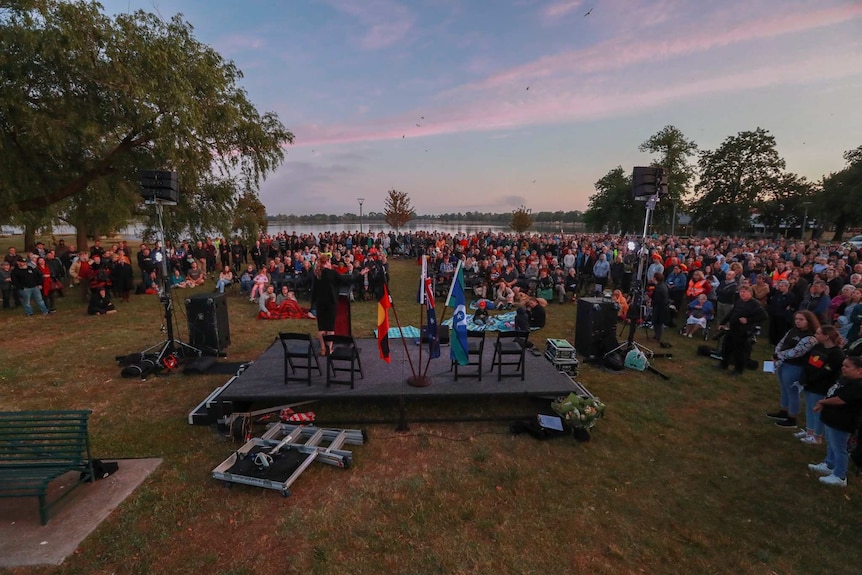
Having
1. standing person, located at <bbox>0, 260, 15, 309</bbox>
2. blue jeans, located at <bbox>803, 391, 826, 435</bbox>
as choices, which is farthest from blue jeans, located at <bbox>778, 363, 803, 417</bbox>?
standing person, located at <bbox>0, 260, 15, 309</bbox>

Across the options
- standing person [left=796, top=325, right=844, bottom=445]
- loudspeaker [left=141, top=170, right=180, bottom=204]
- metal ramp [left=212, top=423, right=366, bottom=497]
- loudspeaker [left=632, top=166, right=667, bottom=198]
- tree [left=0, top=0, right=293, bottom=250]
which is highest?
tree [left=0, top=0, right=293, bottom=250]

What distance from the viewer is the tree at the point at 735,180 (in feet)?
181

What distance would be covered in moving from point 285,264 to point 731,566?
53.8ft

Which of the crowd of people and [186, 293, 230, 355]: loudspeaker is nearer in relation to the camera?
the crowd of people

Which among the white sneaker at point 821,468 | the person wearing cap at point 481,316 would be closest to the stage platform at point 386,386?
the white sneaker at point 821,468

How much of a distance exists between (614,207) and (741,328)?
58243 millimetres

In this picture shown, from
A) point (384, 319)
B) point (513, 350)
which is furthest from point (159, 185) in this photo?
point (513, 350)

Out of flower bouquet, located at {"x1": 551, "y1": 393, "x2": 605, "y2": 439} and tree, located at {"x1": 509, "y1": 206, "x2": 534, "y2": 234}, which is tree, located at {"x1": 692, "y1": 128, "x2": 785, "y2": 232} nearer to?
tree, located at {"x1": 509, "y1": 206, "x2": 534, "y2": 234}

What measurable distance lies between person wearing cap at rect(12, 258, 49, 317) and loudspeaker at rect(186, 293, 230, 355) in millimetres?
7508

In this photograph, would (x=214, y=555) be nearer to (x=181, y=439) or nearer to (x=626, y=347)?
(x=181, y=439)

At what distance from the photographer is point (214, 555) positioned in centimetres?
385

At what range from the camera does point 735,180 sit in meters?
56.9

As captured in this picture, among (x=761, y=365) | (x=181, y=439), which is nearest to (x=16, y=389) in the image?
(x=181, y=439)

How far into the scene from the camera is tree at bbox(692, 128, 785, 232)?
55281 mm
